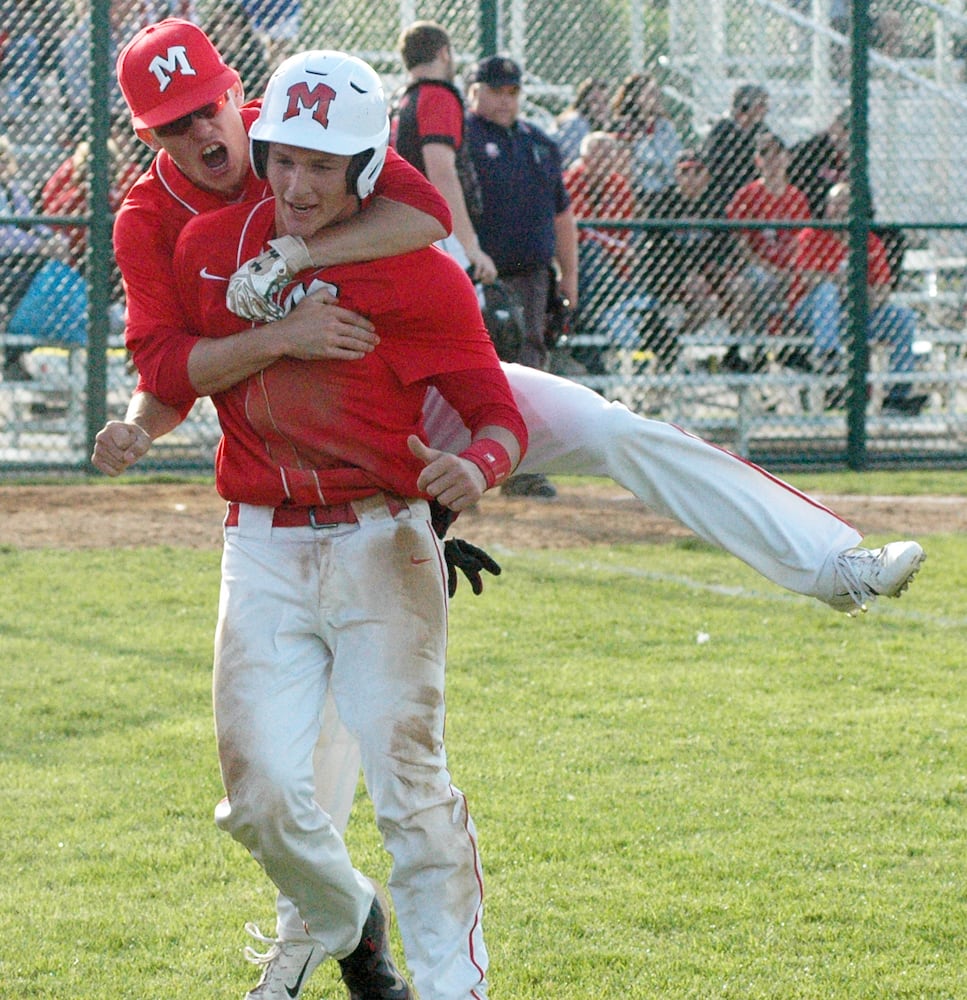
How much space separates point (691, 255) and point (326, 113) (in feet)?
28.6

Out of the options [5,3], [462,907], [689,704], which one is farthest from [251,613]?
[5,3]

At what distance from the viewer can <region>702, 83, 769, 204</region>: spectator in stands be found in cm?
1170

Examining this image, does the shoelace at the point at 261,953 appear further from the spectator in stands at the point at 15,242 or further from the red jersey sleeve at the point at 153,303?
the spectator in stands at the point at 15,242

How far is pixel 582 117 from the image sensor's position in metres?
11.4

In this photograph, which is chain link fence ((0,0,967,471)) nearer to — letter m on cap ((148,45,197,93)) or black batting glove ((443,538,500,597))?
letter m on cap ((148,45,197,93))

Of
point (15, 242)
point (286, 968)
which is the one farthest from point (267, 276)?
point (15, 242)

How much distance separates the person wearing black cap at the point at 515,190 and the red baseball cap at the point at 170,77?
18.5 ft

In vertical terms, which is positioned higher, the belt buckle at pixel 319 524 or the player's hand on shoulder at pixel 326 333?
the player's hand on shoulder at pixel 326 333

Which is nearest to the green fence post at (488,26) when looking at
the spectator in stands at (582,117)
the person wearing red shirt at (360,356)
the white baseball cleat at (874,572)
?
the spectator in stands at (582,117)

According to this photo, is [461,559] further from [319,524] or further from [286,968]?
[286,968]

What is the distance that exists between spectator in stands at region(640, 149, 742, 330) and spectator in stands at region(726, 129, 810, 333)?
0.41 ft

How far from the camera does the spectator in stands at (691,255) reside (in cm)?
1155

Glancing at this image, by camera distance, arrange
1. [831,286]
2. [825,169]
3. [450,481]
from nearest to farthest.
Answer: [450,481], [831,286], [825,169]

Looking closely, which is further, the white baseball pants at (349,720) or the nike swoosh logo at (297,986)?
the nike swoosh logo at (297,986)
